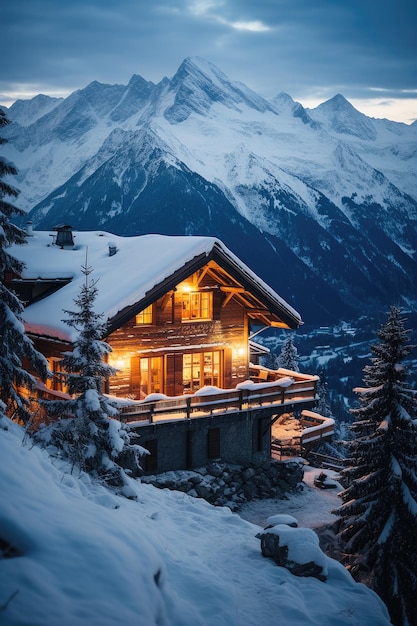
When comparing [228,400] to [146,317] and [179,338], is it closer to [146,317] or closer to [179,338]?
[179,338]

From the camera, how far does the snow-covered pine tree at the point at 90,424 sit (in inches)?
604

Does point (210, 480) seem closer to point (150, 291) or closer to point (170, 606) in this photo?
point (150, 291)

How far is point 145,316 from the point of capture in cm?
2469

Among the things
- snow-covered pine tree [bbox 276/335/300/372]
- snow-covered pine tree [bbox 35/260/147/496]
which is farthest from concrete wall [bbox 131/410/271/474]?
snow-covered pine tree [bbox 276/335/300/372]

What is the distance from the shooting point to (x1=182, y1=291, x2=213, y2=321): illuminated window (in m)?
26.0

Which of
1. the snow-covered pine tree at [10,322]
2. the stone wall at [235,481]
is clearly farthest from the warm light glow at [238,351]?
the snow-covered pine tree at [10,322]

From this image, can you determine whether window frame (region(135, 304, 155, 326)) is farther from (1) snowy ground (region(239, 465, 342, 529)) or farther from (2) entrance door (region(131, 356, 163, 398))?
(1) snowy ground (region(239, 465, 342, 529))

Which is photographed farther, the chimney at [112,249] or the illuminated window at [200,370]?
the chimney at [112,249]

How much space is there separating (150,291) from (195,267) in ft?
8.07

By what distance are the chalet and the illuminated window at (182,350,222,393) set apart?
0.15ft

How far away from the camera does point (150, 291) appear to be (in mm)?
22812

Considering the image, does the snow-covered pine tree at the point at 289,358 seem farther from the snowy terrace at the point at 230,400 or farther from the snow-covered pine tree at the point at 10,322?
the snow-covered pine tree at the point at 10,322

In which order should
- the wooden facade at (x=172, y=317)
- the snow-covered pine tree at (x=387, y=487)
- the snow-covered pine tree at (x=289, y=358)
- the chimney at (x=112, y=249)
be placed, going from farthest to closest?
the snow-covered pine tree at (x=289, y=358) < the chimney at (x=112, y=249) < the wooden facade at (x=172, y=317) < the snow-covered pine tree at (x=387, y=487)

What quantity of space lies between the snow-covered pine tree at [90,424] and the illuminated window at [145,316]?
7544mm
